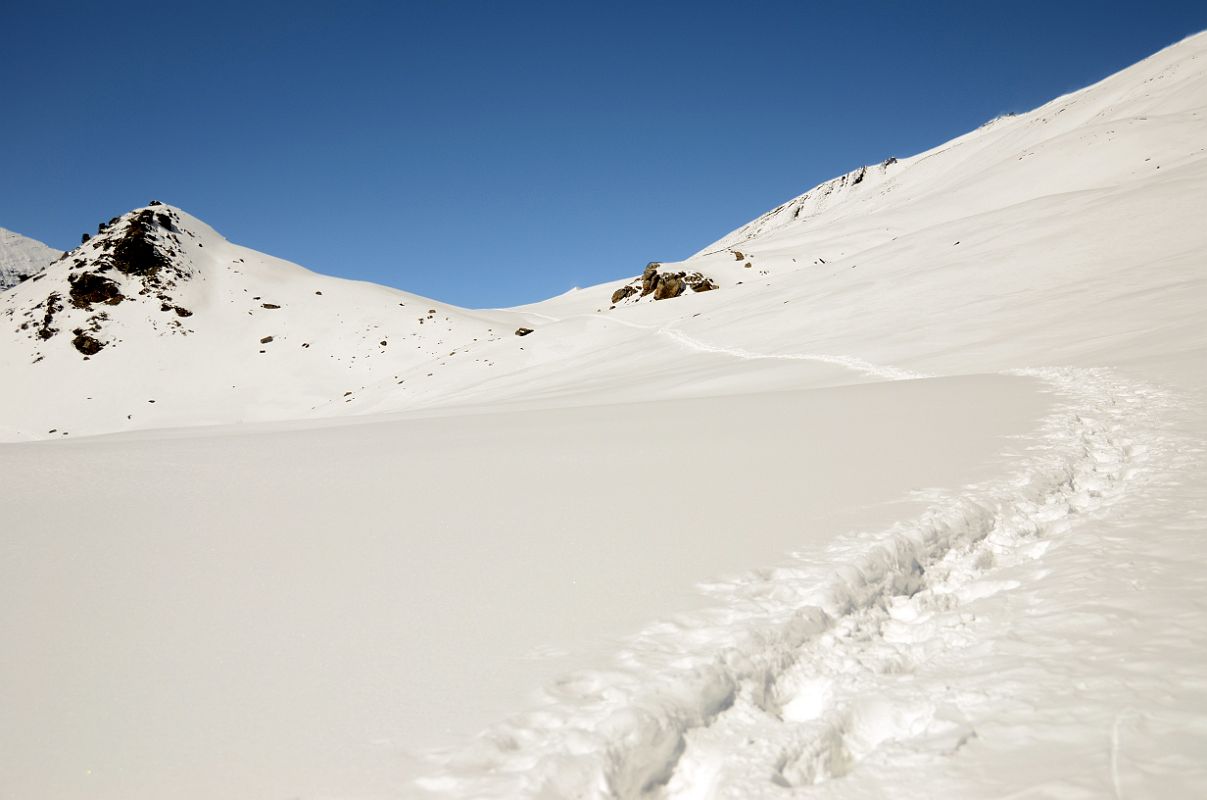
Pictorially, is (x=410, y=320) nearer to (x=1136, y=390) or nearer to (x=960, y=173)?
(x=1136, y=390)

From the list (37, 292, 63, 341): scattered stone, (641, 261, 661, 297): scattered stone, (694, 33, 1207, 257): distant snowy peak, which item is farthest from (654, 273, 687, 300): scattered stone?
(37, 292, 63, 341): scattered stone

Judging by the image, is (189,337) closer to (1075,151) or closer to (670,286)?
(670,286)

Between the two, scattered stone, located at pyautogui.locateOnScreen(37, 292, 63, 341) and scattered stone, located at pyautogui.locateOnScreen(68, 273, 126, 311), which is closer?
scattered stone, located at pyautogui.locateOnScreen(37, 292, 63, 341)

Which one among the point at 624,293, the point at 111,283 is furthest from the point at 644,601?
the point at 111,283

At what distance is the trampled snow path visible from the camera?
2701 millimetres

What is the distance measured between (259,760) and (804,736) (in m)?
2.35

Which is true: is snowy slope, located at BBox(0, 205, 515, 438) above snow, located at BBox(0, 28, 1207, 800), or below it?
above

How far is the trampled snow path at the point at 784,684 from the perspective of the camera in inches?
106

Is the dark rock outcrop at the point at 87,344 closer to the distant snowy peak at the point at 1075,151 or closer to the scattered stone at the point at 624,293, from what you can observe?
the scattered stone at the point at 624,293

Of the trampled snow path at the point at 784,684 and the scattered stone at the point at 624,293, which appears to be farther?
the scattered stone at the point at 624,293

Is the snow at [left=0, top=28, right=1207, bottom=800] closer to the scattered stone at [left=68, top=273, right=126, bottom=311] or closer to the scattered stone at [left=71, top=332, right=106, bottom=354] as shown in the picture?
the scattered stone at [left=71, top=332, right=106, bottom=354]

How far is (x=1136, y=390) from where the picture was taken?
389 inches

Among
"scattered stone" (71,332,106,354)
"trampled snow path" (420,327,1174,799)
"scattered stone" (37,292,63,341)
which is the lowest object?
"trampled snow path" (420,327,1174,799)

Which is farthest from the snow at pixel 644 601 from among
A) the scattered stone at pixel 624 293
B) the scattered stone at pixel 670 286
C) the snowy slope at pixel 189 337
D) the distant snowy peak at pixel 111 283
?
the distant snowy peak at pixel 111 283
